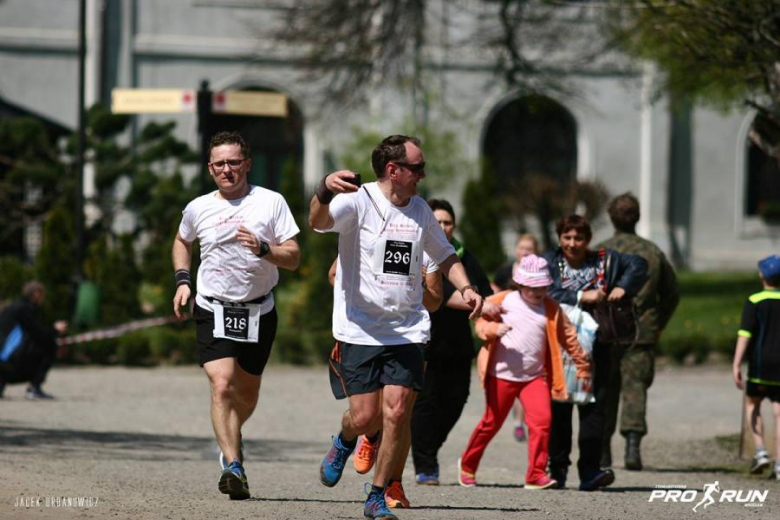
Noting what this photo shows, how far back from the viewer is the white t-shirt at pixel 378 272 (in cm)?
713

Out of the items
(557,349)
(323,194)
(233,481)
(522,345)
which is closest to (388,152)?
(323,194)

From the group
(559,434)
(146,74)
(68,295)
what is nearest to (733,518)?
(559,434)

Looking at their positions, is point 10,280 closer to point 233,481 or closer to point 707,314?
point 707,314

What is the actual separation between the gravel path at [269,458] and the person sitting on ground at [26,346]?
1.04 ft

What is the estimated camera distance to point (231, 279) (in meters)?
7.93

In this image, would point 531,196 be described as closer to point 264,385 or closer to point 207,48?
point 207,48

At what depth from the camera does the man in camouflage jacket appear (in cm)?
1062

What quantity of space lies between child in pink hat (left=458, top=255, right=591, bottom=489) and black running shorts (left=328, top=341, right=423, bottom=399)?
1.84 meters

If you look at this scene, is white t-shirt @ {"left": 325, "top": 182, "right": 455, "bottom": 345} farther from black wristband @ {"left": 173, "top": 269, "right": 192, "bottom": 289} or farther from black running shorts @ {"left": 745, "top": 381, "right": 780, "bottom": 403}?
black running shorts @ {"left": 745, "top": 381, "right": 780, "bottom": 403}

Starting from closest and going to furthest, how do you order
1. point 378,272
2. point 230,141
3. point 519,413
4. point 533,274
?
point 378,272
point 230,141
point 533,274
point 519,413

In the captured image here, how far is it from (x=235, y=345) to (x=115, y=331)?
12.4m

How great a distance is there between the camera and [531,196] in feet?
106

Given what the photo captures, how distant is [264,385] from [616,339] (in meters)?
8.22

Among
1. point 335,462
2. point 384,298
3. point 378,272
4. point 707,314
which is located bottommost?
point 707,314
